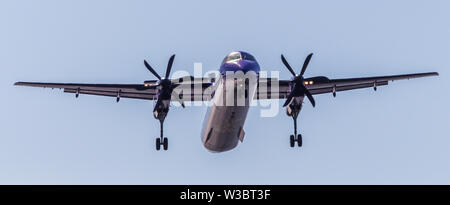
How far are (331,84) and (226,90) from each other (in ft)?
26.8

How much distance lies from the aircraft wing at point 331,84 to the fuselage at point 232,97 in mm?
2957

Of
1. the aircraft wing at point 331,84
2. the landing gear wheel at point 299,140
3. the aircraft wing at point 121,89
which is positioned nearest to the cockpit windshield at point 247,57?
the aircraft wing at point 331,84

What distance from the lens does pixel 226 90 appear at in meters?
25.4

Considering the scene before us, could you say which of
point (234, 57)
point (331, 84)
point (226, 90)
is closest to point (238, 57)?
point (234, 57)

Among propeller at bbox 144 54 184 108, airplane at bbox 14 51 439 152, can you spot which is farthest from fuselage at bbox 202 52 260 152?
propeller at bbox 144 54 184 108

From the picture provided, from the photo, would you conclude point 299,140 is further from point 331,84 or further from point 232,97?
point 232,97

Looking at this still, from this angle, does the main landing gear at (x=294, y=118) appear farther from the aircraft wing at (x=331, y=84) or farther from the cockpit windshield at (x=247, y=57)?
the cockpit windshield at (x=247, y=57)

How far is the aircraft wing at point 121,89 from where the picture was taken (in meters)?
29.9

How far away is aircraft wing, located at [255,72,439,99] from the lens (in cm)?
2947

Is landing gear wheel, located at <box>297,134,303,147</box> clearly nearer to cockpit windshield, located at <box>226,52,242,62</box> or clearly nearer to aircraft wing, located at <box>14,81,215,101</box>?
aircraft wing, located at <box>14,81,215,101</box>

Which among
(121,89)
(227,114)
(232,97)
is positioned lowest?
(227,114)
